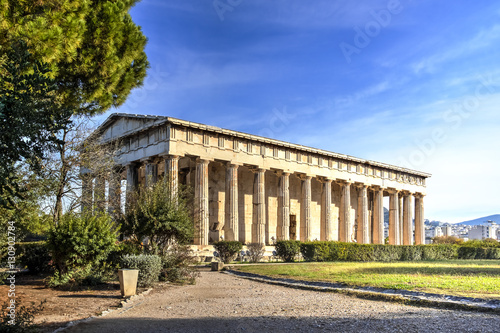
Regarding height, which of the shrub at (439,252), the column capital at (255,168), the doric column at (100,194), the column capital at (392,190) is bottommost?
the shrub at (439,252)

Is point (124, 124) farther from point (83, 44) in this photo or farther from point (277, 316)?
point (277, 316)

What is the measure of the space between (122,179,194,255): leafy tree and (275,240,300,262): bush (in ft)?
36.5

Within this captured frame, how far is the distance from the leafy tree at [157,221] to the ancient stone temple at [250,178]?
502cm

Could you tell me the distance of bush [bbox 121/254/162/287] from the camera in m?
12.7

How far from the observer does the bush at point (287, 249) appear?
85.3 feet

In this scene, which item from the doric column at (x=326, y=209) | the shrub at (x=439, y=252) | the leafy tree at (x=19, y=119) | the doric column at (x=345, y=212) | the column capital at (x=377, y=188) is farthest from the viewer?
the column capital at (x=377, y=188)

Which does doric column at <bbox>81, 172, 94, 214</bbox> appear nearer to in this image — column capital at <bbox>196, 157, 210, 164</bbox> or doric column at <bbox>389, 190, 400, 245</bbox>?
column capital at <bbox>196, 157, 210, 164</bbox>

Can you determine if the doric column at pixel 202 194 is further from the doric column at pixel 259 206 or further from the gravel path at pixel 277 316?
the gravel path at pixel 277 316

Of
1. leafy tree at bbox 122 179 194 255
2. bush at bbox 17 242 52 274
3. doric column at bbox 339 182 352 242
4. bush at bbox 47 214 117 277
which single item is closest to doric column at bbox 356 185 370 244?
doric column at bbox 339 182 352 242

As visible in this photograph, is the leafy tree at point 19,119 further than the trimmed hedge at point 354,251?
No

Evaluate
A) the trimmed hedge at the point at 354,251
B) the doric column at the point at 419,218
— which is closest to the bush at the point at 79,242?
the trimmed hedge at the point at 354,251

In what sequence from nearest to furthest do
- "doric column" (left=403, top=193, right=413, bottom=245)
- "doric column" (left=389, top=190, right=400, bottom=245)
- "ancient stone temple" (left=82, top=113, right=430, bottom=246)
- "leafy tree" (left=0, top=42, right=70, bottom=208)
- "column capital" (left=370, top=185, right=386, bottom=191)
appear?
"leafy tree" (left=0, top=42, right=70, bottom=208) → "ancient stone temple" (left=82, top=113, right=430, bottom=246) → "column capital" (left=370, top=185, right=386, bottom=191) → "doric column" (left=389, top=190, right=400, bottom=245) → "doric column" (left=403, top=193, right=413, bottom=245)

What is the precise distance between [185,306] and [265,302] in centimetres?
190

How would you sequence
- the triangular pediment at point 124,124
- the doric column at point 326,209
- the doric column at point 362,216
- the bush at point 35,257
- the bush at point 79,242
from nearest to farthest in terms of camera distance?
the bush at point 79,242 < the bush at point 35,257 < the triangular pediment at point 124,124 < the doric column at point 326,209 < the doric column at point 362,216
